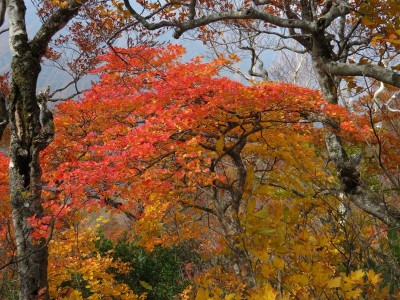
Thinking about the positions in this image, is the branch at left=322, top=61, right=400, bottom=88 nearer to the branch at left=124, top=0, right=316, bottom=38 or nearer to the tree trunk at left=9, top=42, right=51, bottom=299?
the branch at left=124, top=0, right=316, bottom=38

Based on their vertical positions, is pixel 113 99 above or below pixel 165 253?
above

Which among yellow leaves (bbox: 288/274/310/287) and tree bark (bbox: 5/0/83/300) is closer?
yellow leaves (bbox: 288/274/310/287)

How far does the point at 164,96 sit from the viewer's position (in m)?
7.35

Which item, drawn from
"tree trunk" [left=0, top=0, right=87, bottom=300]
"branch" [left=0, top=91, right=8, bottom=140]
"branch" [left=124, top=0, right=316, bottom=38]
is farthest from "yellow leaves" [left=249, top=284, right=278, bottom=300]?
"branch" [left=0, top=91, right=8, bottom=140]

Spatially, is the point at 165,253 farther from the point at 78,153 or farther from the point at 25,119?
the point at 25,119

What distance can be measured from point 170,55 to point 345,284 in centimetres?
944

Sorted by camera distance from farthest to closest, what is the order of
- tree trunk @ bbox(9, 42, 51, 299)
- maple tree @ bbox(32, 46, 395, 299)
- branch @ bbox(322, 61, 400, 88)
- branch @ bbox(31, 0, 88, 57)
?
maple tree @ bbox(32, 46, 395, 299)
branch @ bbox(31, 0, 88, 57)
tree trunk @ bbox(9, 42, 51, 299)
branch @ bbox(322, 61, 400, 88)

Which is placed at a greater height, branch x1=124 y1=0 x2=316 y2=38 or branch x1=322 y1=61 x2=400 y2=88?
branch x1=124 y1=0 x2=316 y2=38

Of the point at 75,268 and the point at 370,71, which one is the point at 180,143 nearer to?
the point at 75,268

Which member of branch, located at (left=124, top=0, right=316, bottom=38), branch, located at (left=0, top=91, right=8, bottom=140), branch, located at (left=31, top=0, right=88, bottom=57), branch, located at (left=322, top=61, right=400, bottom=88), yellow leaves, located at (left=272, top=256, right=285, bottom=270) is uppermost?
branch, located at (left=31, top=0, right=88, bottom=57)

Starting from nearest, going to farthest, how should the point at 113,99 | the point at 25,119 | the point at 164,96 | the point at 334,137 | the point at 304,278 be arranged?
the point at 304,278 < the point at 25,119 < the point at 334,137 < the point at 164,96 < the point at 113,99

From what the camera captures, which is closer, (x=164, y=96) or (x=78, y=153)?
(x=164, y=96)

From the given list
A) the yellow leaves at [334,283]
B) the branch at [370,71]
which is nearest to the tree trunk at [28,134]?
the branch at [370,71]

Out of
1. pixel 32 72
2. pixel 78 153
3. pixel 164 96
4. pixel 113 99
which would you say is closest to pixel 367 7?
pixel 32 72
